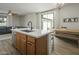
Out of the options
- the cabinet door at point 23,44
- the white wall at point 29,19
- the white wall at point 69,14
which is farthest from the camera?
the cabinet door at point 23,44

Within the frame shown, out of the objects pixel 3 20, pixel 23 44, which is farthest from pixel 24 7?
pixel 23 44

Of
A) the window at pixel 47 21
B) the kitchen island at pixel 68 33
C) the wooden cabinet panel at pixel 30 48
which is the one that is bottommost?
the wooden cabinet panel at pixel 30 48

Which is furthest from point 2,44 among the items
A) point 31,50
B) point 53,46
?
point 53,46

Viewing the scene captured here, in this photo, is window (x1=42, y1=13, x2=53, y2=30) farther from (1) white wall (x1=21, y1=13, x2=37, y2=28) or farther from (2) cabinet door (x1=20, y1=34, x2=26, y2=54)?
(2) cabinet door (x1=20, y1=34, x2=26, y2=54)

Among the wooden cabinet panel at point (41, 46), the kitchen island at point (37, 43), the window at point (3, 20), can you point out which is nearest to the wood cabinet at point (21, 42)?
the kitchen island at point (37, 43)

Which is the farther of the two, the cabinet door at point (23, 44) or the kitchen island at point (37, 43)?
the cabinet door at point (23, 44)

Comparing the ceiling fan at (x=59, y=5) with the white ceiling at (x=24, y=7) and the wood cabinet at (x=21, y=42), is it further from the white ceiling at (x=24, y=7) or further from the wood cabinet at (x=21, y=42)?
the wood cabinet at (x=21, y=42)

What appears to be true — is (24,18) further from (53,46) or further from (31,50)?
(53,46)

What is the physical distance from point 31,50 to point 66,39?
510 mm

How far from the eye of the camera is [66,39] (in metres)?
1.06

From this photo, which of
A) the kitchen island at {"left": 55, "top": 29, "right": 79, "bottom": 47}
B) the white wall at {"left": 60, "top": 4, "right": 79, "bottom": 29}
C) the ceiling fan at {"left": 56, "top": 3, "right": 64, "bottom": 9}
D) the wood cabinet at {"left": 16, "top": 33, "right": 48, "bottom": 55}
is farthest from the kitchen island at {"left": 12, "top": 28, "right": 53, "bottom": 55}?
the ceiling fan at {"left": 56, "top": 3, "right": 64, "bottom": 9}

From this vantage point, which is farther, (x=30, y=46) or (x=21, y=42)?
(x=21, y=42)

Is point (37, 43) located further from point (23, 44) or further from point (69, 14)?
point (69, 14)

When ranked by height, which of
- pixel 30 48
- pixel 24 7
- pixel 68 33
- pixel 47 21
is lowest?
pixel 30 48
